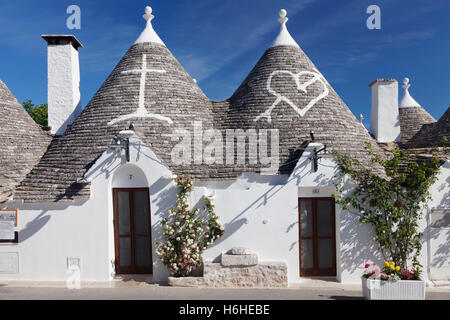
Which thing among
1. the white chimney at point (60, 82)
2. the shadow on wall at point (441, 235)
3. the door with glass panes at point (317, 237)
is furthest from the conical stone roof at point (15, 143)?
the shadow on wall at point (441, 235)

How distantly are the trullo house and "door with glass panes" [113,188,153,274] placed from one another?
0.03 meters

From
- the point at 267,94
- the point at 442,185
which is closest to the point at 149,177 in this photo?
the point at 267,94

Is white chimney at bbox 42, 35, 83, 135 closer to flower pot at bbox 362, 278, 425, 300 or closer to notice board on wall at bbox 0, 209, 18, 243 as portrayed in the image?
notice board on wall at bbox 0, 209, 18, 243

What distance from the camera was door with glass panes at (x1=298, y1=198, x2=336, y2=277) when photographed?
28.2 feet

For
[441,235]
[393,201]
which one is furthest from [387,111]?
[441,235]

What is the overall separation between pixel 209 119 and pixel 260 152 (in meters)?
2.32

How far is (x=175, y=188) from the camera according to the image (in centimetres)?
833

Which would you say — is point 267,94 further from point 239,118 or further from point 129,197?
point 129,197

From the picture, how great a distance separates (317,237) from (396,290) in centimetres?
234

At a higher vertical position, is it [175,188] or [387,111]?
[387,111]

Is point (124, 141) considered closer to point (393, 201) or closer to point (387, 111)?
point (393, 201)

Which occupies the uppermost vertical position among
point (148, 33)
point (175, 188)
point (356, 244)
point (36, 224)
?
point (148, 33)

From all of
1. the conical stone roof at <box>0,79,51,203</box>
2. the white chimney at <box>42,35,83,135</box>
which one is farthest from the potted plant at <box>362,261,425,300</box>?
the white chimney at <box>42,35,83,135</box>

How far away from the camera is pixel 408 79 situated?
709 inches
